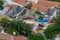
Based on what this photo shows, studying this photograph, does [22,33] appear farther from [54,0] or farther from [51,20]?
[54,0]

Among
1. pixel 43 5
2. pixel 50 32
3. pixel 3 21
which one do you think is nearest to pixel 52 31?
pixel 50 32

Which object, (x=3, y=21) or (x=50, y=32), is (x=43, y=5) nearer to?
(x=3, y=21)

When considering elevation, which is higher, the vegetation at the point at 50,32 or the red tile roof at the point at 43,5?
the vegetation at the point at 50,32

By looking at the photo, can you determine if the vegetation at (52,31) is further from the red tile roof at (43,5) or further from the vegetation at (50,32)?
the red tile roof at (43,5)

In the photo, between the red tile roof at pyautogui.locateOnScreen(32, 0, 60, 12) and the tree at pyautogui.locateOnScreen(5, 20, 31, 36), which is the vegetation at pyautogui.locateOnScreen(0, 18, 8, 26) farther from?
the red tile roof at pyautogui.locateOnScreen(32, 0, 60, 12)

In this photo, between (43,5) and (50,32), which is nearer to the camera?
(50,32)

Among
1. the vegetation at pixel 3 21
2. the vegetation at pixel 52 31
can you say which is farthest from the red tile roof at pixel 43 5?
the vegetation at pixel 3 21

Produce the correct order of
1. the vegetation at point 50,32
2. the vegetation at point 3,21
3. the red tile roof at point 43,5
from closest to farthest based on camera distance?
the vegetation at point 50,32 < the vegetation at point 3,21 < the red tile roof at point 43,5

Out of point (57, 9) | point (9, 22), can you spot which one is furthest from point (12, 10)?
point (9, 22)

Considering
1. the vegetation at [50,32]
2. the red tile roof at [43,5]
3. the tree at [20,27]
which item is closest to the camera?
the vegetation at [50,32]

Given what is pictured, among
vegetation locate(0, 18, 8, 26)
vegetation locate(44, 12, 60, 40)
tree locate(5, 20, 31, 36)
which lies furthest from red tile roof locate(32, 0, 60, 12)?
tree locate(5, 20, 31, 36)

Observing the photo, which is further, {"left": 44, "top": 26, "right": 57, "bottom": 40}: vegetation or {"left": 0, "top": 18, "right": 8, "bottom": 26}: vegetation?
{"left": 0, "top": 18, "right": 8, "bottom": 26}: vegetation
